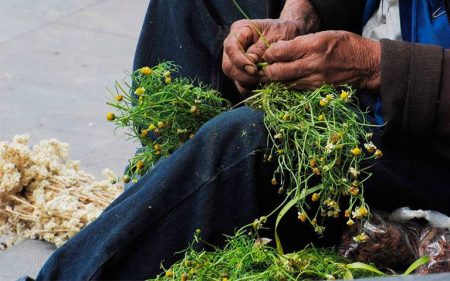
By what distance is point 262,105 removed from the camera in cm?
218

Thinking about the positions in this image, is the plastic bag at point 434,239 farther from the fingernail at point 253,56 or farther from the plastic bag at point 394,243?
the fingernail at point 253,56

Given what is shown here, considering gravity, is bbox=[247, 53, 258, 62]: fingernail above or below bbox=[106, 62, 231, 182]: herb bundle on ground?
above

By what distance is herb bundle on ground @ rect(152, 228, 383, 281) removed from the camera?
2031 millimetres

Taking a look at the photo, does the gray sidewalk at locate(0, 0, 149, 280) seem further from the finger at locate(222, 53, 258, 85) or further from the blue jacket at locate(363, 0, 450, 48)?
the blue jacket at locate(363, 0, 450, 48)

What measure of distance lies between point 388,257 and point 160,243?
21.2 inches

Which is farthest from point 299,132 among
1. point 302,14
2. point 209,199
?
point 302,14

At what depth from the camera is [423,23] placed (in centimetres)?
230

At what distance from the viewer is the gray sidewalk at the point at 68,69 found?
4355 millimetres

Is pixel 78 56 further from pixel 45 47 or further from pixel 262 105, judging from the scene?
pixel 262 105

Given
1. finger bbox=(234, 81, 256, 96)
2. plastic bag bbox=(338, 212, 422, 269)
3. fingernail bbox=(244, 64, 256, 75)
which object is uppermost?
fingernail bbox=(244, 64, 256, 75)

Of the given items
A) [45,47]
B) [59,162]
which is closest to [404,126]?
[59,162]

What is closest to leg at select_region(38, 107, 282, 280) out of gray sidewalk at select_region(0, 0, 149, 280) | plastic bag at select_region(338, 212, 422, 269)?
plastic bag at select_region(338, 212, 422, 269)

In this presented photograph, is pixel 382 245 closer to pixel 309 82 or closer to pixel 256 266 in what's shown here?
pixel 256 266

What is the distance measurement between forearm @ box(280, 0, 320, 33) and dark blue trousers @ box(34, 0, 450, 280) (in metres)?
0.53
